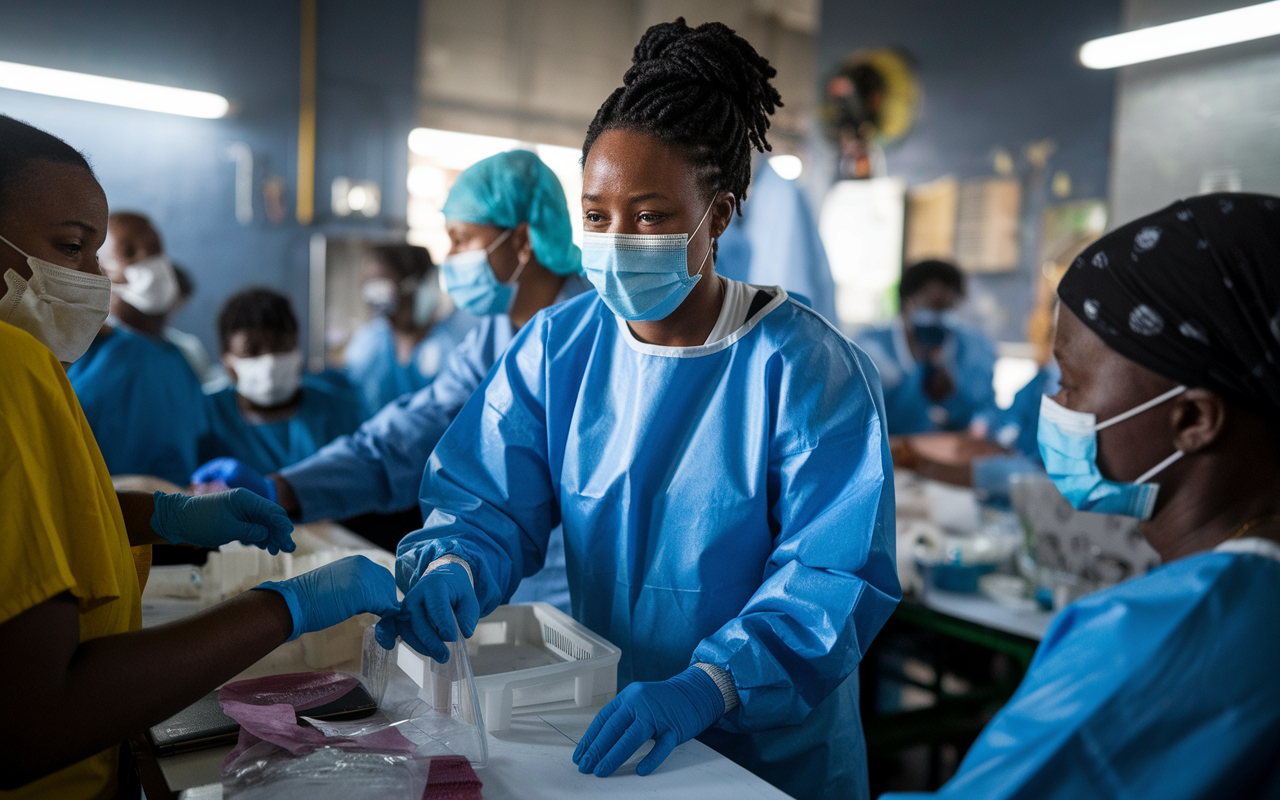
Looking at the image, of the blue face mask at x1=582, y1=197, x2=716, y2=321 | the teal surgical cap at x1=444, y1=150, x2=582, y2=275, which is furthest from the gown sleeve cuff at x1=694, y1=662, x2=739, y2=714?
the teal surgical cap at x1=444, y1=150, x2=582, y2=275

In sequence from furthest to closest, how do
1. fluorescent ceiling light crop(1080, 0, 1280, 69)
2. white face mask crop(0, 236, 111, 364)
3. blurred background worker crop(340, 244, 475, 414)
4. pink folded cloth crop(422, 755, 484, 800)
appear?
1. blurred background worker crop(340, 244, 475, 414)
2. fluorescent ceiling light crop(1080, 0, 1280, 69)
3. white face mask crop(0, 236, 111, 364)
4. pink folded cloth crop(422, 755, 484, 800)

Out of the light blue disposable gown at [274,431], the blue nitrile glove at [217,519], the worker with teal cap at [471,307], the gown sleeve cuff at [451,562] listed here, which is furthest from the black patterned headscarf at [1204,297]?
the light blue disposable gown at [274,431]

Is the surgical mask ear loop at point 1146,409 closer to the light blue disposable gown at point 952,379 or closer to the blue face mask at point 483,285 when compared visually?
the blue face mask at point 483,285

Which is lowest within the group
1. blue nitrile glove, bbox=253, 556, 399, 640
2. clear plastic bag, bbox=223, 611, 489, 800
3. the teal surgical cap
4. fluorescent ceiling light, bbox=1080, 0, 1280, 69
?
clear plastic bag, bbox=223, 611, 489, 800

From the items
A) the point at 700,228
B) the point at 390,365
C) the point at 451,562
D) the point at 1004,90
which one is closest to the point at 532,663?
the point at 451,562

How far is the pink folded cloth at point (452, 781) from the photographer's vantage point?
1015 mm

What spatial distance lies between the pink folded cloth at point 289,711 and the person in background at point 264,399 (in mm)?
2136

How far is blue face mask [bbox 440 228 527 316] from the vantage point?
7.45 feet

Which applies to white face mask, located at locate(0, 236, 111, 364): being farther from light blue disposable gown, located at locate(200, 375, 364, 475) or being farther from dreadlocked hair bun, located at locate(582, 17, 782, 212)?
light blue disposable gown, located at locate(200, 375, 364, 475)

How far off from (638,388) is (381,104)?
531 cm

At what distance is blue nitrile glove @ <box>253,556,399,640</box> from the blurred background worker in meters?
3.53

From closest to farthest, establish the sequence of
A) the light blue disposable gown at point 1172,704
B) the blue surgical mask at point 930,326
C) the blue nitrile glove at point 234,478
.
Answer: the light blue disposable gown at point 1172,704
the blue nitrile glove at point 234,478
the blue surgical mask at point 930,326

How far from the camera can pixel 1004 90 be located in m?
5.16

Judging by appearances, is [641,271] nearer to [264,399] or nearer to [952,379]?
[264,399]
